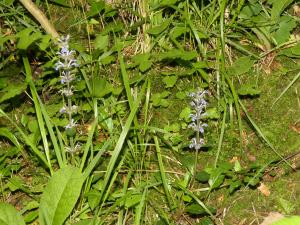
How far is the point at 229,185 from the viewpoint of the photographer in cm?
336

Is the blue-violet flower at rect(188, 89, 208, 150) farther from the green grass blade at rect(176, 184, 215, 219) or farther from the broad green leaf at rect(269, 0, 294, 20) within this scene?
the broad green leaf at rect(269, 0, 294, 20)

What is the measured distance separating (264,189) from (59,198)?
1.17m

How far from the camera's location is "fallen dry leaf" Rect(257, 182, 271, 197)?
336 centimetres

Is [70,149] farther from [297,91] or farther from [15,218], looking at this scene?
[297,91]

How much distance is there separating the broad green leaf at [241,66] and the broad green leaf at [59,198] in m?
1.28

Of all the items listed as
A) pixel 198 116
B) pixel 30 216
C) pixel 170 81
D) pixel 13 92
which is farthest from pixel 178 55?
pixel 30 216

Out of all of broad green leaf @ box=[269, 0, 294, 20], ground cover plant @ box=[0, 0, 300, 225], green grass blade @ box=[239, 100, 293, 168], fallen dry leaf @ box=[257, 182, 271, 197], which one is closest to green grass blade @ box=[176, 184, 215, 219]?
ground cover plant @ box=[0, 0, 300, 225]

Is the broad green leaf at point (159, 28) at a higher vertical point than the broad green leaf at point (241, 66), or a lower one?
higher

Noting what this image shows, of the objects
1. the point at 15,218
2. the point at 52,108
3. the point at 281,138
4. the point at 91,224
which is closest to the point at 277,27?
the point at 281,138

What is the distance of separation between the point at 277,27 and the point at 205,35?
Result: 530mm

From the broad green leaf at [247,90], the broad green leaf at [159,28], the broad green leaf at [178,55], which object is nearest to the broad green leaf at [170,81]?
the broad green leaf at [178,55]

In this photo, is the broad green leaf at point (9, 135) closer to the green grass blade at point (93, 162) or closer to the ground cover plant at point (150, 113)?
the ground cover plant at point (150, 113)

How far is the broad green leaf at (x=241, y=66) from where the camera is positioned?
12.3ft

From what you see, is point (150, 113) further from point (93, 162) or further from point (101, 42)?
point (93, 162)
